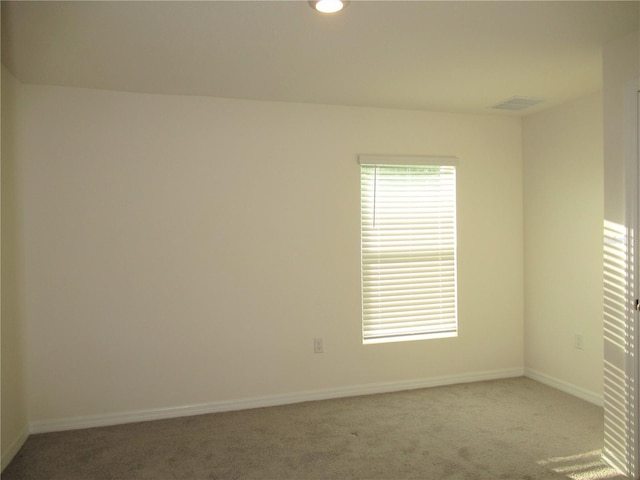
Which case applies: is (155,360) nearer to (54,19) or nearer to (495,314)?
(54,19)

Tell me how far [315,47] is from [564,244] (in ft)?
8.98

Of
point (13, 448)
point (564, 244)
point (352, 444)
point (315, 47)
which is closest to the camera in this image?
point (315, 47)

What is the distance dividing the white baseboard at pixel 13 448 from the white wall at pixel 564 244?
13.5ft

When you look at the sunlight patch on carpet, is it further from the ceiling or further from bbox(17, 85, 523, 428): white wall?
the ceiling

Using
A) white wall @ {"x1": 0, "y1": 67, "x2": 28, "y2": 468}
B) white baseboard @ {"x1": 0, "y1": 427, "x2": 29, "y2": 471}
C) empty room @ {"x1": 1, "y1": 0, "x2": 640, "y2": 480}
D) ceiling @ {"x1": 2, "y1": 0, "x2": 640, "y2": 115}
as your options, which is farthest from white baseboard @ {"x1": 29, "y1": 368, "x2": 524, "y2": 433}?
ceiling @ {"x1": 2, "y1": 0, "x2": 640, "y2": 115}

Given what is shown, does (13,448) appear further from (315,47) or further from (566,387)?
(566,387)

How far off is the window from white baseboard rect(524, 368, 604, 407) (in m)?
0.84

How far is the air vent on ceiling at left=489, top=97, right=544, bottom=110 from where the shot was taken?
381cm

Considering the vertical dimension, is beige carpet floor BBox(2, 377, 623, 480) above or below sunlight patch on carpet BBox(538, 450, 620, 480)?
above

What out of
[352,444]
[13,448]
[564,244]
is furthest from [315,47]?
[13,448]

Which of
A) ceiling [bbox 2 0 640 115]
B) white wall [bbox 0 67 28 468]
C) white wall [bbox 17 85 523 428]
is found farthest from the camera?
white wall [bbox 17 85 523 428]

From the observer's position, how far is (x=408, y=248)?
4207 millimetres

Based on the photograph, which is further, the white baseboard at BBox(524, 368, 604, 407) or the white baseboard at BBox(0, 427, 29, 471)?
the white baseboard at BBox(524, 368, 604, 407)

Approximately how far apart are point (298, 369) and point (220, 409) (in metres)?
0.67
